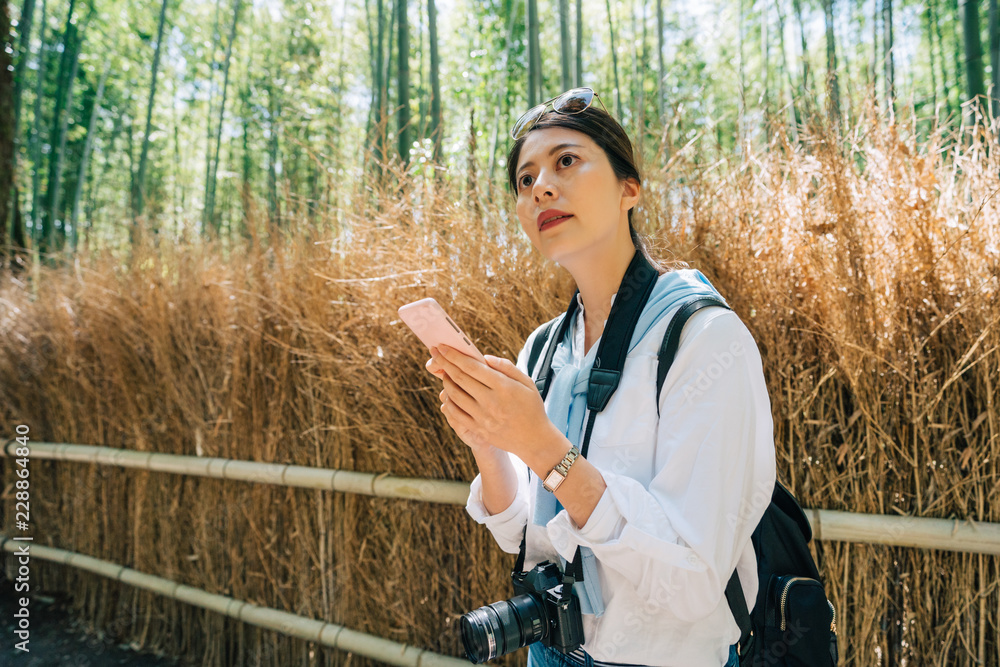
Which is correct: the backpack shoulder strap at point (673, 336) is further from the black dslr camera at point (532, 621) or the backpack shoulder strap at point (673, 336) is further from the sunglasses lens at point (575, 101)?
the sunglasses lens at point (575, 101)

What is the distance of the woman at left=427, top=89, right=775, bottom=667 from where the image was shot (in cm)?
82

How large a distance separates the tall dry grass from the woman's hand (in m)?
0.73

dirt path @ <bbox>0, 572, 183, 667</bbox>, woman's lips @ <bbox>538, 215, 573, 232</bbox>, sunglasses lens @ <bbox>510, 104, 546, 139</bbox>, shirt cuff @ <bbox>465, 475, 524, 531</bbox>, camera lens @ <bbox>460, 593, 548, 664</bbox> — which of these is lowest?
dirt path @ <bbox>0, 572, 183, 667</bbox>

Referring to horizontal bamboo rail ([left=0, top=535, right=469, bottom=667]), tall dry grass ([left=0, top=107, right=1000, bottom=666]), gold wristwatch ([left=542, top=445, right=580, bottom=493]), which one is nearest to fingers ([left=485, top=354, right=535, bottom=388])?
gold wristwatch ([left=542, top=445, right=580, bottom=493])

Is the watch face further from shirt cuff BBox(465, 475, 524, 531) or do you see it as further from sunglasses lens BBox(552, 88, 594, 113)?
sunglasses lens BBox(552, 88, 594, 113)

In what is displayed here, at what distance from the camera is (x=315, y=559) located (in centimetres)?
262

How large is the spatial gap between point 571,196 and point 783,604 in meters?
0.79

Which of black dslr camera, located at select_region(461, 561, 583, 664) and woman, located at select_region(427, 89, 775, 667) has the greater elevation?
woman, located at select_region(427, 89, 775, 667)

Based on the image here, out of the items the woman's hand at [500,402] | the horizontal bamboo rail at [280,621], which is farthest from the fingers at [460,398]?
the horizontal bamboo rail at [280,621]

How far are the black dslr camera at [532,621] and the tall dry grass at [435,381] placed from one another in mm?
846

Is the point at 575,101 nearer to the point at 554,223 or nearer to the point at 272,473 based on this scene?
the point at 554,223

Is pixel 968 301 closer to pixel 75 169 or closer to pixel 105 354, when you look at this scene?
pixel 105 354

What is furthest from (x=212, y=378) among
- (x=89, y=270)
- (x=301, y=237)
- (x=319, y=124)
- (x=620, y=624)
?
(x=319, y=124)

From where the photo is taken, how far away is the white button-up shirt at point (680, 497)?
81cm
